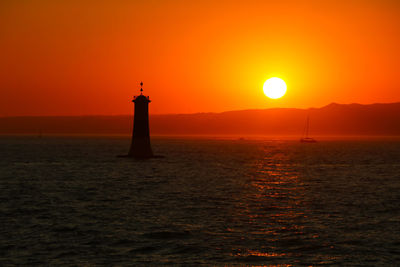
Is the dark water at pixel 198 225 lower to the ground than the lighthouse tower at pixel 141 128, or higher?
lower

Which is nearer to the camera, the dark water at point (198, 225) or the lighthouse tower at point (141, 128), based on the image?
the dark water at point (198, 225)

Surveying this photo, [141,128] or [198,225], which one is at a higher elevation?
[141,128]

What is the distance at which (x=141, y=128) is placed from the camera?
75.4 m

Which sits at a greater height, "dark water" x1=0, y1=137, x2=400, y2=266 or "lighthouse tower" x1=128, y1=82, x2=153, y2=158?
"lighthouse tower" x1=128, y1=82, x2=153, y2=158

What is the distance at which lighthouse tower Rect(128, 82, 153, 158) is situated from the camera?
2901 inches

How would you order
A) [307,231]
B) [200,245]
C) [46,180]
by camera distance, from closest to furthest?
1. [200,245]
2. [307,231]
3. [46,180]

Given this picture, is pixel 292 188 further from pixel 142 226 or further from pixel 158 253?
pixel 158 253

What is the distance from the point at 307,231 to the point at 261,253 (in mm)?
5855

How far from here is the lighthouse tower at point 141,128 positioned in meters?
73.7

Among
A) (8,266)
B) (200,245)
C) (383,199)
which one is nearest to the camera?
(8,266)

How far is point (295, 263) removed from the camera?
19406mm

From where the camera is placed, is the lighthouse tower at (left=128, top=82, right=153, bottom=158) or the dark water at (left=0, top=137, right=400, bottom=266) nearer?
the dark water at (left=0, top=137, right=400, bottom=266)

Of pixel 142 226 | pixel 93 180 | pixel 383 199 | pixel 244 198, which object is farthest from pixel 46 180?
pixel 383 199

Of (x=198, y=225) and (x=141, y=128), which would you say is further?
(x=141, y=128)
